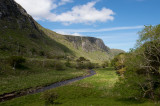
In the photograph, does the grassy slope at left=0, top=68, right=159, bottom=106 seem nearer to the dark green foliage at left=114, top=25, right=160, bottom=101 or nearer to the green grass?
the dark green foliage at left=114, top=25, right=160, bottom=101

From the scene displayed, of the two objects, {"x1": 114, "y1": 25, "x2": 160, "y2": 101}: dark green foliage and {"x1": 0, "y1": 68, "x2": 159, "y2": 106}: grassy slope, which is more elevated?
{"x1": 114, "y1": 25, "x2": 160, "y2": 101}: dark green foliage

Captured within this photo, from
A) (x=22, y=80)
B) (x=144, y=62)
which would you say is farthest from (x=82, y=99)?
(x=22, y=80)

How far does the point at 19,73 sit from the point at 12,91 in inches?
1121

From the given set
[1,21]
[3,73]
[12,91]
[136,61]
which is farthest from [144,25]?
[1,21]

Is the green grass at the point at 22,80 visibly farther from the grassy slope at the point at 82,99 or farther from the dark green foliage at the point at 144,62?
the dark green foliage at the point at 144,62

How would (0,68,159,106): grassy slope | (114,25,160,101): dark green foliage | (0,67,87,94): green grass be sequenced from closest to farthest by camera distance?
(114,25,160,101): dark green foliage < (0,68,159,106): grassy slope < (0,67,87,94): green grass

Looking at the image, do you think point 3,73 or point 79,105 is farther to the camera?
point 3,73

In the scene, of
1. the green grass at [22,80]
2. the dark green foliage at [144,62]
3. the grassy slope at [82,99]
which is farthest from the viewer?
the green grass at [22,80]

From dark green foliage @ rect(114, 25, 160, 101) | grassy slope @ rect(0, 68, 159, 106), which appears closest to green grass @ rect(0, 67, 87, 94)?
grassy slope @ rect(0, 68, 159, 106)

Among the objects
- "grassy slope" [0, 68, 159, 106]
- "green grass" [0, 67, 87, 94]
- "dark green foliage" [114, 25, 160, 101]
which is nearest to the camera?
"dark green foliage" [114, 25, 160, 101]

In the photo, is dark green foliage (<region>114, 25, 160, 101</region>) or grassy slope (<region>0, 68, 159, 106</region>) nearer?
dark green foliage (<region>114, 25, 160, 101</region>)

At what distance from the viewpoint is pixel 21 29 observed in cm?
19275

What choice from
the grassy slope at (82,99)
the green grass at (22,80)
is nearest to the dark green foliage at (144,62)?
the grassy slope at (82,99)

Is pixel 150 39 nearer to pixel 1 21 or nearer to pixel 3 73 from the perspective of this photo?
pixel 3 73
